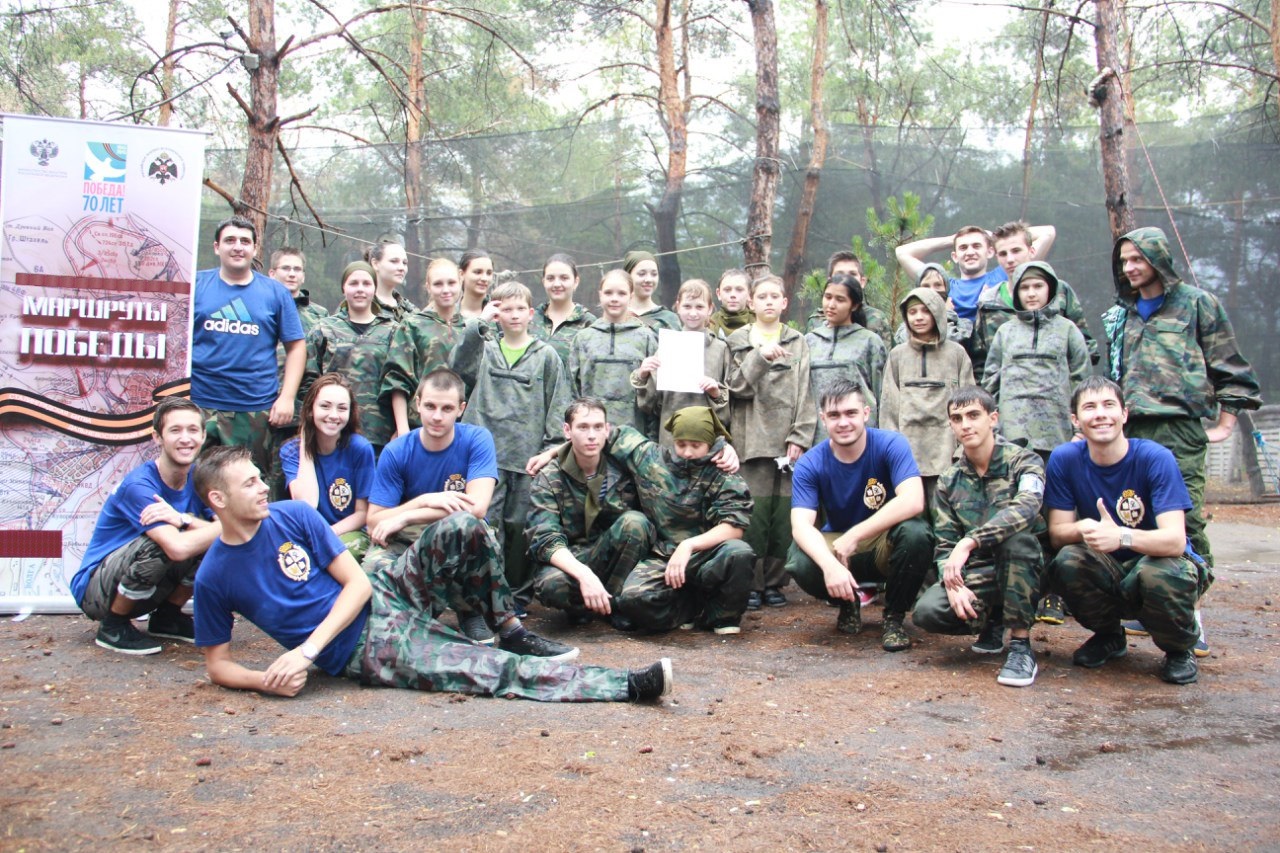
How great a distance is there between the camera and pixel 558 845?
7.69 feet

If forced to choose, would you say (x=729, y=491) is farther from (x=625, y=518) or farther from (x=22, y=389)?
(x=22, y=389)

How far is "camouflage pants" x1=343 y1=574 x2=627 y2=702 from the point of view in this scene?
356cm

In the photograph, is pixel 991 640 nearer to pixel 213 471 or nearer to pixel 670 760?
pixel 670 760

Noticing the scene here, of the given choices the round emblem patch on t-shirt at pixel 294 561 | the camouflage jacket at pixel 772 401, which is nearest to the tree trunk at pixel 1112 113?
the camouflage jacket at pixel 772 401

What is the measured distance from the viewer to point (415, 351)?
5.61m

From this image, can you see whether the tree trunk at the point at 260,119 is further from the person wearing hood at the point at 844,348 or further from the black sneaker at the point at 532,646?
the black sneaker at the point at 532,646

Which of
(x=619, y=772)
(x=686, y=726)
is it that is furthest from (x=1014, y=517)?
(x=619, y=772)

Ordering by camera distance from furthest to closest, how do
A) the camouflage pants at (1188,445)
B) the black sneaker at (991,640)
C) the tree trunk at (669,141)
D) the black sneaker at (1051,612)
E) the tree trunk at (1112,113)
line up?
the tree trunk at (669,141) → the tree trunk at (1112,113) → the black sneaker at (1051,612) → the camouflage pants at (1188,445) → the black sneaker at (991,640)

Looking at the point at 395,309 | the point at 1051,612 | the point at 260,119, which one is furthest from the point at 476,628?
the point at 260,119

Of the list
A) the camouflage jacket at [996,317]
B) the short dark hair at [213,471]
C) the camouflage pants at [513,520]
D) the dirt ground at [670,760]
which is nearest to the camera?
the dirt ground at [670,760]

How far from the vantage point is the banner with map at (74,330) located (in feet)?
16.1

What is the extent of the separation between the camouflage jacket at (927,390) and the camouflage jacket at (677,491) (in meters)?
1.07

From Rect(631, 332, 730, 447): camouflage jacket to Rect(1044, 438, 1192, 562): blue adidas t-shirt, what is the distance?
6.02 ft

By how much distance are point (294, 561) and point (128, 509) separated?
1163 mm
